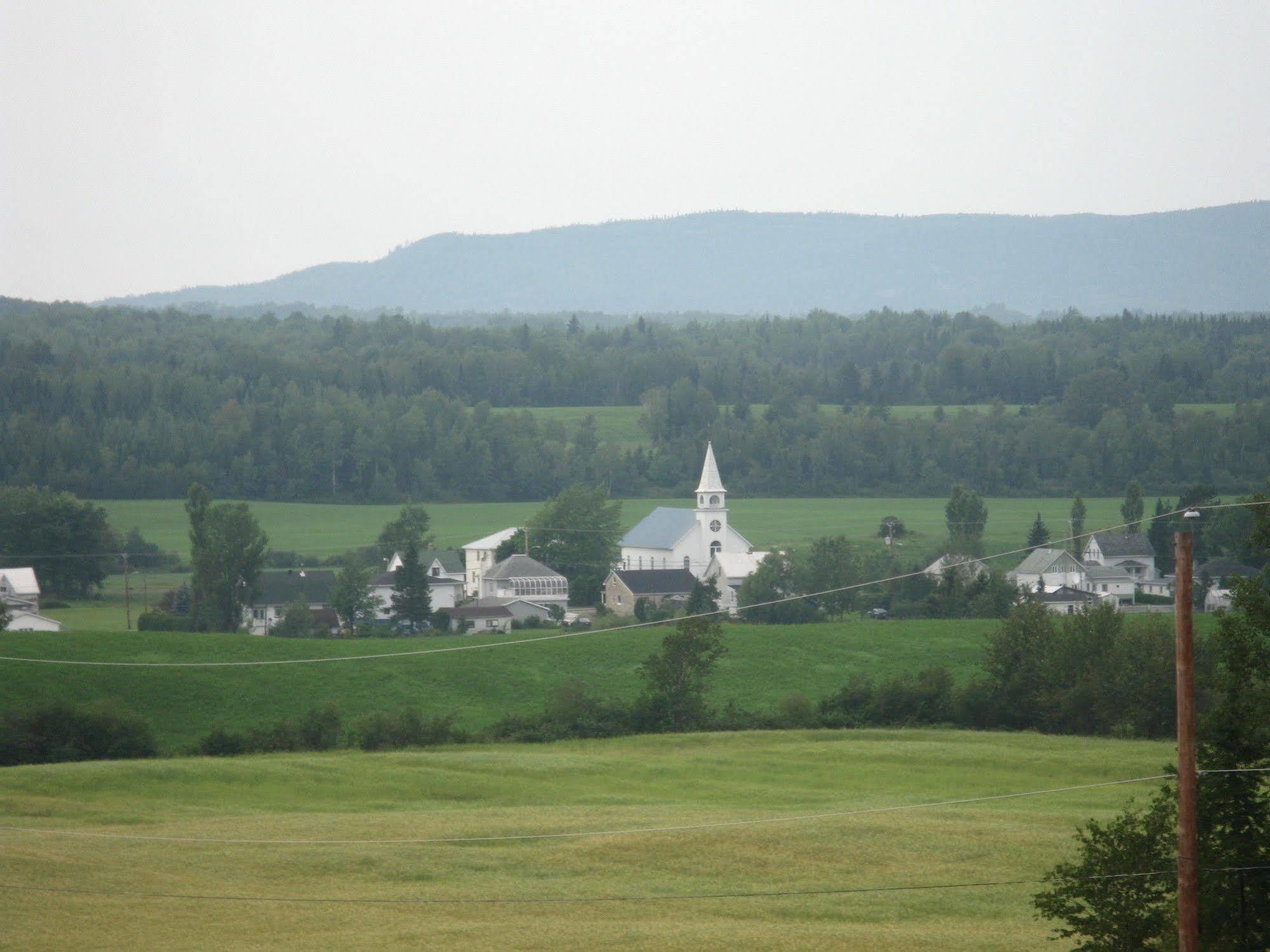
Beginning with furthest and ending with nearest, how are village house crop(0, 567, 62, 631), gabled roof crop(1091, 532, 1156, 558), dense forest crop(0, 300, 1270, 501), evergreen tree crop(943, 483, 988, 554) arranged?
dense forest crop(0, 300, 1270, 501)
evergreen tree crop(943, 483, 988, 554)
gabled roof crop(1091, 532, 1156, 558)
village house crop(0, 567, 62, 631)

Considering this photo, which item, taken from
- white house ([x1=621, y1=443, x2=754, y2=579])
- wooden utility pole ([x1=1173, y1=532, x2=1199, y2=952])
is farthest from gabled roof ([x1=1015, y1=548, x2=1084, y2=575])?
wooden utility pole ([x1=1173, y1=532, x2=1199, y2=952])

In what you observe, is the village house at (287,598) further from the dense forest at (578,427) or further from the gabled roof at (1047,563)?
the dense forest at (578,427)

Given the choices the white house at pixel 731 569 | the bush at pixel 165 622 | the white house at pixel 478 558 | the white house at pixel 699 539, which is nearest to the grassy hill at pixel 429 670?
the bush at pixel 165 622

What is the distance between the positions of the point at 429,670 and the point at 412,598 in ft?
51.1

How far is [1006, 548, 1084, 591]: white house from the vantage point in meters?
86.6

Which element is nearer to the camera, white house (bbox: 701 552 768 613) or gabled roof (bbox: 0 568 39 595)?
gabled roof (bbox: 0 568 39 595)

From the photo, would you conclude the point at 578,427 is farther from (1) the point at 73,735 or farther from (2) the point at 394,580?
(1) the point at 73,735

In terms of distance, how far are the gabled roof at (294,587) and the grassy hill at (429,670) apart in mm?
12949

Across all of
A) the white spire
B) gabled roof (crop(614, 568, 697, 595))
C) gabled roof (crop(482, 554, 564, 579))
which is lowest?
gabled roof (crop(614, 568, 697, 595))

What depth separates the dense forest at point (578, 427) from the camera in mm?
123750

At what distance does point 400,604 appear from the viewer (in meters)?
71.9

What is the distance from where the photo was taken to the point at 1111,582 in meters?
86.2

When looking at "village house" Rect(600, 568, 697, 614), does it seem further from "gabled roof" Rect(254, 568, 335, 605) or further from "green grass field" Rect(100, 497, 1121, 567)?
"gabled roof" Rect(254, 568, 335, 605)

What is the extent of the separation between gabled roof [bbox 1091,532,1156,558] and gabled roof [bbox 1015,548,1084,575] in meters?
2.99
